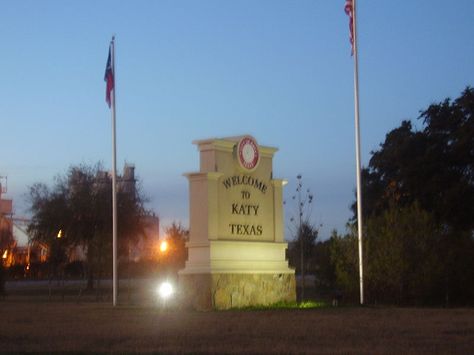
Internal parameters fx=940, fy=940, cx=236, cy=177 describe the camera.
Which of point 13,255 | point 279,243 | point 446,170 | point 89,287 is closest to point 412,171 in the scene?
point 446,170

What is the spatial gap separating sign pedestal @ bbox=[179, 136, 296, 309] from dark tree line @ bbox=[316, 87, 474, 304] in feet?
10.7

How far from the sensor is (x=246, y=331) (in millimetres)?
18219

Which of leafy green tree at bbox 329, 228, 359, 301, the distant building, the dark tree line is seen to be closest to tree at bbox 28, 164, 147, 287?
the distant building

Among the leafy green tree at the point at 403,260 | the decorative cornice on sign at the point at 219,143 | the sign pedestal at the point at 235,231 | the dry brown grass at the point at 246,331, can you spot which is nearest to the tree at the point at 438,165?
the leafy green tree at the point at 403,260

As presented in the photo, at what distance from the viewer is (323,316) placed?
22531 millimetres

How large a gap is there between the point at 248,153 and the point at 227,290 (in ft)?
13.8

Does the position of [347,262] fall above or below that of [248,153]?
below

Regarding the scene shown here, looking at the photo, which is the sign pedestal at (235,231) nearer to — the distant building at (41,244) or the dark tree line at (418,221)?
the dark tree line at (418,221)

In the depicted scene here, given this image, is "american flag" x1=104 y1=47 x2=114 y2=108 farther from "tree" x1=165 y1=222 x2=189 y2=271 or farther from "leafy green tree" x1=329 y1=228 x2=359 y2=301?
"tree" x1=165 y1=222 x2=189 y2=271

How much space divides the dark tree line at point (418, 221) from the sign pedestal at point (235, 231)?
326 centimetres

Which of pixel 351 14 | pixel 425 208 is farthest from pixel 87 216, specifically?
pixel 351 14

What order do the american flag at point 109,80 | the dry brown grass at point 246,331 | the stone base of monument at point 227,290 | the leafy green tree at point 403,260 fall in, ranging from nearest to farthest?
the dry brown grass at point 246,331 < the stone base of monument at point 227,290 < the leafy green tree at point 403,260 < the american flag at point 109,80

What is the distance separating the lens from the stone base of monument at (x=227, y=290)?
26.8 meters

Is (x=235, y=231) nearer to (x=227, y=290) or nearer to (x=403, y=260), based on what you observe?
(x=227, y=290)
